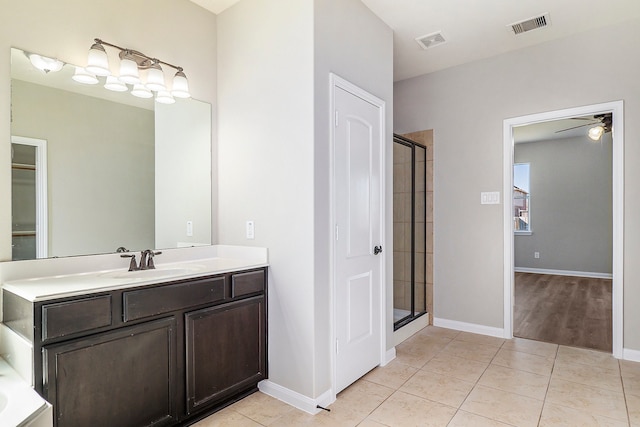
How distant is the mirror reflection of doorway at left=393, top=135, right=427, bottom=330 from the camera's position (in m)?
3.73

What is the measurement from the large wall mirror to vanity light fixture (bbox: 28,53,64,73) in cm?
2

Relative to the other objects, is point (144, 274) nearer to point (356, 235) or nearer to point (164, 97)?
point (164, 97)

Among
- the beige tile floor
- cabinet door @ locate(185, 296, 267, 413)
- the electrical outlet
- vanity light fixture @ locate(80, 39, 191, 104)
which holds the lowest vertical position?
the beige tile floor

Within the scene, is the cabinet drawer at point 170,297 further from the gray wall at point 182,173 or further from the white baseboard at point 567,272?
the white baseboard at point 567,272

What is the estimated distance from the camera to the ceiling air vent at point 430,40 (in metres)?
3.10

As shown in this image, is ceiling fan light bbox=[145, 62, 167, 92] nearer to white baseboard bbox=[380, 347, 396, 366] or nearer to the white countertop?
the white countertop

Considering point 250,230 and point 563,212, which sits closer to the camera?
point 250,230

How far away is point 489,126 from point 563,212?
4.63 meters

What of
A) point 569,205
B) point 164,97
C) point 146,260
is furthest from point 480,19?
point 569,205

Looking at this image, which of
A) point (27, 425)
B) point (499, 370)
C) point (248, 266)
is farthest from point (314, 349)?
point (499, 370)

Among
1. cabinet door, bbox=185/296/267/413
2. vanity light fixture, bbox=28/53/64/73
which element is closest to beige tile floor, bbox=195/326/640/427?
cabinet door, bbox=185/296/267/413

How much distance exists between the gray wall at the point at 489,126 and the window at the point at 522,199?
4.54 meters

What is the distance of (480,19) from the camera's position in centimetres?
286

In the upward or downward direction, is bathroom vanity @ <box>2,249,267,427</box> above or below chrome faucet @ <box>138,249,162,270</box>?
below
